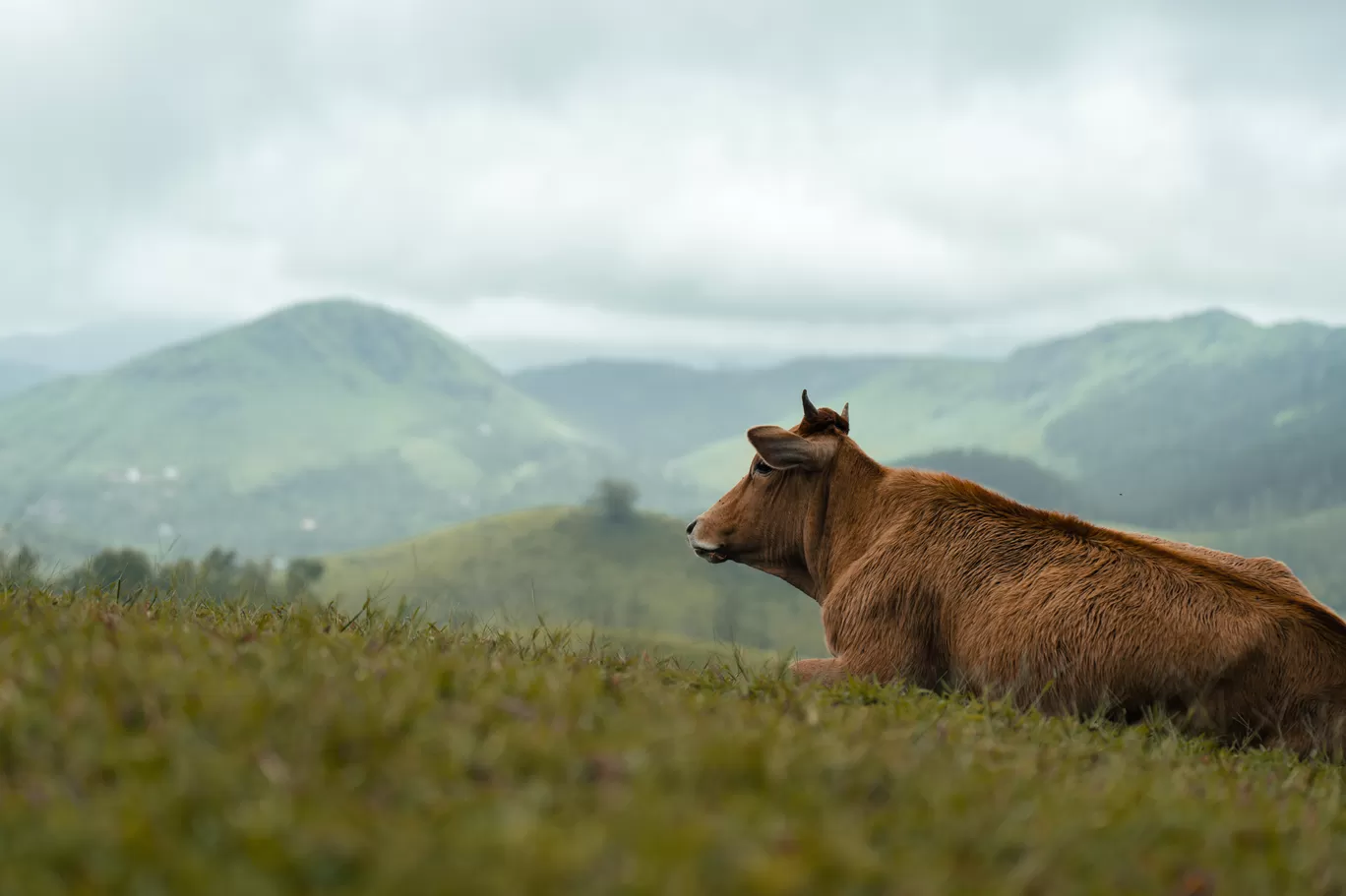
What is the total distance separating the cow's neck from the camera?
11.0 meters

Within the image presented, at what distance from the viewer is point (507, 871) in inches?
132

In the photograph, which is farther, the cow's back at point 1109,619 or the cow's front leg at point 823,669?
the cow's front leg at point 823,669

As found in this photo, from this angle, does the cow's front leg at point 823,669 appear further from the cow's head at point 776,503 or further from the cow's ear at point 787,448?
the cow's ear at point 787,448

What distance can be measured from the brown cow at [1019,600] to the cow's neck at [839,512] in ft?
0.05

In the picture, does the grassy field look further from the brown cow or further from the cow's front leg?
the cow's front leg

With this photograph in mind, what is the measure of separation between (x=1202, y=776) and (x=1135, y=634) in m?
2.09

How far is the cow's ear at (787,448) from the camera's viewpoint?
10.9 m

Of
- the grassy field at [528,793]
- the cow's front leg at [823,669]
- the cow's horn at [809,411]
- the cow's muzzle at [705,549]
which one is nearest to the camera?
the grassy field at [528,793]

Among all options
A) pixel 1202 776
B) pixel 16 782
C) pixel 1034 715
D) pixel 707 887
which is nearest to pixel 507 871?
pixel 707 887

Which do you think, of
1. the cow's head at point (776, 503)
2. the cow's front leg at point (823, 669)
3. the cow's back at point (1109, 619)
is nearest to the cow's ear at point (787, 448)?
the cow's head at point (776, 503)

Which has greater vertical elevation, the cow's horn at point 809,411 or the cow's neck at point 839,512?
the cow's horn at point 809,411

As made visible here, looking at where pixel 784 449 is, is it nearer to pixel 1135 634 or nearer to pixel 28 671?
pixel 1135 634

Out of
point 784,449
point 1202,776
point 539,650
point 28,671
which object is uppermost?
point 784,449

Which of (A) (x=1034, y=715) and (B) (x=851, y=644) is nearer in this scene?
(A) (x=1034, y=715)
